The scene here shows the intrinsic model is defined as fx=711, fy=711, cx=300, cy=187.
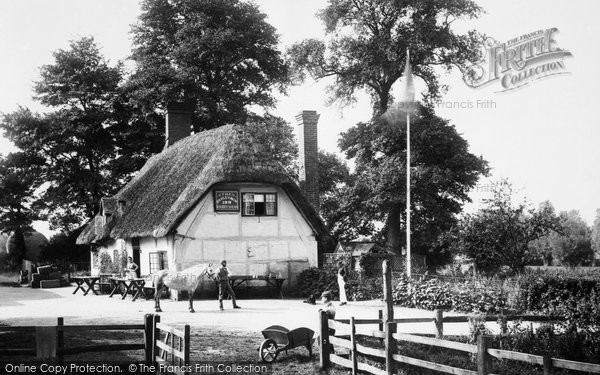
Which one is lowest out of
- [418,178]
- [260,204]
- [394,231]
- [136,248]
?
[136,248]

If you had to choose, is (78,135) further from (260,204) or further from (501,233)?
(501,233)

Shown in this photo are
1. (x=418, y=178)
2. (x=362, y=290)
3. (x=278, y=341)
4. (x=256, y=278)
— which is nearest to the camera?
(x=278, y=341)

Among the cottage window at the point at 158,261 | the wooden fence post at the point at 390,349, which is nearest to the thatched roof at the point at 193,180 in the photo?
the cottage window at the point at 158,261

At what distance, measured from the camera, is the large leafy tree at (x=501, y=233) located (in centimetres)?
2766

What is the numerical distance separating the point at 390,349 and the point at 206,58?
3664 centimetres

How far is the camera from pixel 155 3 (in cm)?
4647

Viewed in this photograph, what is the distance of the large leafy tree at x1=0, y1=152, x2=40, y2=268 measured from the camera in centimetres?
4778

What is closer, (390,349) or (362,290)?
(390,349)

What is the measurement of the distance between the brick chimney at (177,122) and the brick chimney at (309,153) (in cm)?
885

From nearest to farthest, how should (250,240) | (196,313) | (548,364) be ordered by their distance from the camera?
(548,364)
(196,313)
(250,240)

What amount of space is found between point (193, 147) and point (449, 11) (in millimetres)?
17117

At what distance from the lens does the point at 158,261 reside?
30.0 m

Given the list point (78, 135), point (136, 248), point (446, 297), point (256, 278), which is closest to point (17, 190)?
point (78, 135)

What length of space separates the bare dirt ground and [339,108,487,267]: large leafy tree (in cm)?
1366
